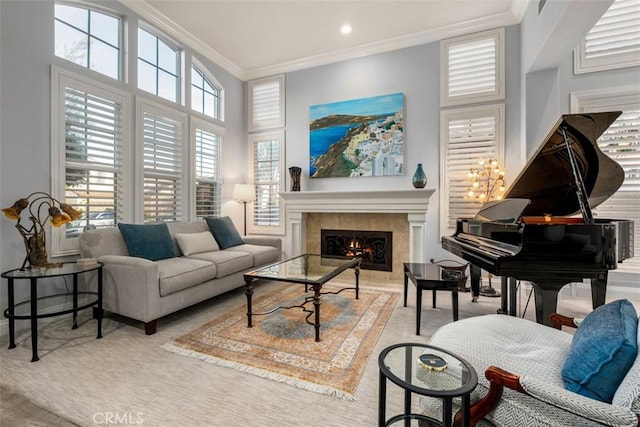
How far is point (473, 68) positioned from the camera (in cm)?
380

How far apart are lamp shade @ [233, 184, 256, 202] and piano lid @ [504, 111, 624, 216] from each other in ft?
11.6

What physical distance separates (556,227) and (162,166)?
4.07 metres

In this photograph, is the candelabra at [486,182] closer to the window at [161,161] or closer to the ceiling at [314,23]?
the ceiling at [314,23]

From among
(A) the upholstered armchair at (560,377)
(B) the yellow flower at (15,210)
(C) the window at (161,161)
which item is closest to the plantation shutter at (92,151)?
(C) the window at (161,161)

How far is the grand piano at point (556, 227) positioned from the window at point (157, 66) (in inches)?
157

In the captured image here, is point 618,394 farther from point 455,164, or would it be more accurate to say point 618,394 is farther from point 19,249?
point 19,249

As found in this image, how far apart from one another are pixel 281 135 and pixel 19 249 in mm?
3491

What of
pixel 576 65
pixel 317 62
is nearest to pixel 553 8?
pixel 576 65

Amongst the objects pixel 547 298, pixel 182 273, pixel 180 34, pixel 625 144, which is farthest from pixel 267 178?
pixel 625 144

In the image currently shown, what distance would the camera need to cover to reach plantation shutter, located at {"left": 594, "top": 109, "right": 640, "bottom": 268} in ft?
10.7

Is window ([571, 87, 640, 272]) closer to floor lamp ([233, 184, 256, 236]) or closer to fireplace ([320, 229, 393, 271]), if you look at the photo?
fireplace ([320, 229, 393, 271])

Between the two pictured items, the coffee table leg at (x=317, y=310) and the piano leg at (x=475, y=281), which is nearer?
the coffee table leg at (x=317, y=310)

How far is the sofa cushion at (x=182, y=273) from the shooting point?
8.10ft

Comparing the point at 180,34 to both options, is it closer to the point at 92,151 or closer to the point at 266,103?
the point at 266,103
